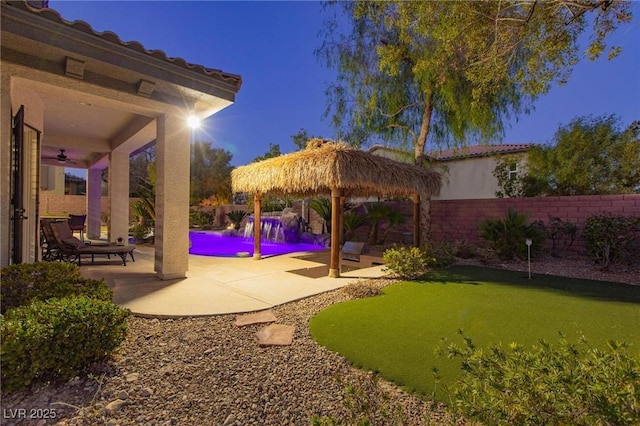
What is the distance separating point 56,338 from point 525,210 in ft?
43.0

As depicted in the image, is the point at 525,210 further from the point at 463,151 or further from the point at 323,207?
the point at 323,207

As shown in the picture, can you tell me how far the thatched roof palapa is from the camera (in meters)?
7.53

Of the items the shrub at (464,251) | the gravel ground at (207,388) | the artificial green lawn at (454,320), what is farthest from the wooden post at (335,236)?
the shrub at (464,251)

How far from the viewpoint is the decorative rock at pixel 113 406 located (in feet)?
8.34

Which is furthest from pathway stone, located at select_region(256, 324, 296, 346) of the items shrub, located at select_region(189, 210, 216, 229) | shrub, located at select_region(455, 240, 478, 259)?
shrub, located at select_region(189, 210, 216, 229)

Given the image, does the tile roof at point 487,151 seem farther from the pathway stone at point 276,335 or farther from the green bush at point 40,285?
the green bush at point 40,285

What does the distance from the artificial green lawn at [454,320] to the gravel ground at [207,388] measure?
0.40 meters

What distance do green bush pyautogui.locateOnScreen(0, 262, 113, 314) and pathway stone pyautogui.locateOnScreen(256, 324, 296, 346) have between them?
6.55 ft

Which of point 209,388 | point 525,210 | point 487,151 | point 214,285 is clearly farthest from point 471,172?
point 209,388

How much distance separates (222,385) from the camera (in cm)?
294

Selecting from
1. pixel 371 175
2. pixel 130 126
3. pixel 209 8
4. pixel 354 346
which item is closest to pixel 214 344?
pixel 354 346

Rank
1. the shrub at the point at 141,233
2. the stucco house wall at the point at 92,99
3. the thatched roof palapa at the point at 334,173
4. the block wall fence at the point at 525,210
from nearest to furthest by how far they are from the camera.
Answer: the stucco house wall at the point at 92,99, the thatched roof palapa at the point at 334,173, the block wall fence at the point at 525,210, the shrub at the point at 141,233

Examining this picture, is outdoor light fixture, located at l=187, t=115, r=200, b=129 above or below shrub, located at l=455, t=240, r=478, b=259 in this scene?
above

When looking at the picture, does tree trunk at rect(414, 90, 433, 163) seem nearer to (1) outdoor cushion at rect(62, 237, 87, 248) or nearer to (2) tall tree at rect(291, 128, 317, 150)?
(1) outdoor cushion at rect(62, 237, 87, 248)
